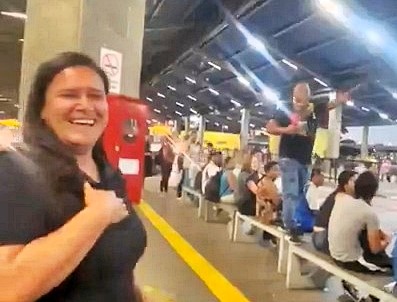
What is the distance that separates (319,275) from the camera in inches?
289

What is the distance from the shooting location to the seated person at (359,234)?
5.99 metres

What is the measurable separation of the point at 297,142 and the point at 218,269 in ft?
6.17

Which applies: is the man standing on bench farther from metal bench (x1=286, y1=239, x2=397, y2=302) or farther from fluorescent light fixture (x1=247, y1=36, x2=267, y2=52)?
fluorescent light fixture (x1=247, y1=36, x2=267, y2=52)

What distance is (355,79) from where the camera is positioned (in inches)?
921

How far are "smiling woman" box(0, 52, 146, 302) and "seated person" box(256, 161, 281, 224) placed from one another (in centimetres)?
740

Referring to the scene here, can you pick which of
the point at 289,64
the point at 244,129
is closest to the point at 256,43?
the point at 289,64

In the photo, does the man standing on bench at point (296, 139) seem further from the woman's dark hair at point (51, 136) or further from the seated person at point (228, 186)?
the woman's dark hair at point (51, 136)

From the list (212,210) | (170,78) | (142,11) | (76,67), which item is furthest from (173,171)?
(76,67)

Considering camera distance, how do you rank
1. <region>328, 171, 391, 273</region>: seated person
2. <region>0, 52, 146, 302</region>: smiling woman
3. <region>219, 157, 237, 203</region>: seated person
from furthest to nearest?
<region>219, 157, 237, 203</region>: seated person < <region>328, 171, 391, 273</region>: seated person < <region>0, 52, 146, 302</region>: smiling woman

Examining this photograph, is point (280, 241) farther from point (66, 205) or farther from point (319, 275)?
point (66, 205)

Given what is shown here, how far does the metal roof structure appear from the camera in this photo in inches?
629

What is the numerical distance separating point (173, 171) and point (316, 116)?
50.7 feet

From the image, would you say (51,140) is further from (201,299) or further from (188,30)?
(188,30)

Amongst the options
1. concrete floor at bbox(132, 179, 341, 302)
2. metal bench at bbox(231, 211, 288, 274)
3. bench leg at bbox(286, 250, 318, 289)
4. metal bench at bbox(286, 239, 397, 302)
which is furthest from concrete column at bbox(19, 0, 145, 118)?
metal bench at bbox(231, 211, 288, 274)
